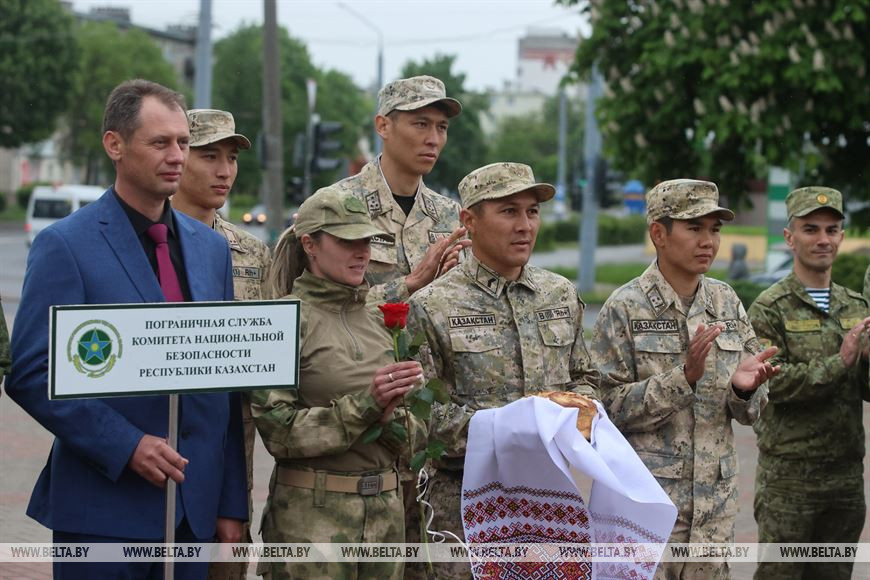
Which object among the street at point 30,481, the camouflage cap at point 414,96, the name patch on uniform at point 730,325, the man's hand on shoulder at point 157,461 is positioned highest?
the camouflage cap at point 414,96

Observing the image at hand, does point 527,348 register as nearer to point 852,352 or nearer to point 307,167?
point 852,352

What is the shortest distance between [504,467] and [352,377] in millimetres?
659

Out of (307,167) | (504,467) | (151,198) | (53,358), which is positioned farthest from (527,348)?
(307,167)

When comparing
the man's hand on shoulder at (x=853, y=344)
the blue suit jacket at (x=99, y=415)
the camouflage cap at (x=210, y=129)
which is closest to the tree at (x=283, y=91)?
the camouflage cap at (x=210, y=129)

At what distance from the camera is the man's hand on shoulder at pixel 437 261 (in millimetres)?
5105

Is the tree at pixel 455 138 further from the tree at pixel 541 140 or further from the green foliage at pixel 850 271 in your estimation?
the green foliage at pixel 850 271

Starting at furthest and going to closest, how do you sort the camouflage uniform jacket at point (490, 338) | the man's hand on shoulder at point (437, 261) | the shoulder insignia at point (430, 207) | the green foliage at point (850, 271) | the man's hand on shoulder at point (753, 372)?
the green foliage at point (850, 271) < the shoulder insignia at point (430, 207) < the man's hand on shoulder at point (437, 261) < the man's hand on shoulder at point (753, 372) < the camouflage uniform jacket at point (490, 338)

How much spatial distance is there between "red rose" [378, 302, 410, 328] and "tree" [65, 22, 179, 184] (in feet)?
210

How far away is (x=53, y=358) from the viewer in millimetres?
3588

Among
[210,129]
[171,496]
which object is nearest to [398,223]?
[210,129]

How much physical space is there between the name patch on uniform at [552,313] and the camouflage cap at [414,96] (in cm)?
120

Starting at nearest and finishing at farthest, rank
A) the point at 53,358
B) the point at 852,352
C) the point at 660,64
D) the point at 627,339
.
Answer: the point at 53,358
the point at 627,339
the point at 852,352
the point at 660,64

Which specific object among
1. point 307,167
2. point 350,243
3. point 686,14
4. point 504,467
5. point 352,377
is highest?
point 686,14

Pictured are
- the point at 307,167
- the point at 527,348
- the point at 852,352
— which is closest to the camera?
the point at 527,348
